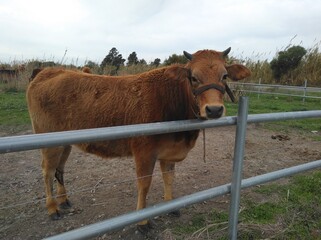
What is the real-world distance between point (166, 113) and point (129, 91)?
2.01ft

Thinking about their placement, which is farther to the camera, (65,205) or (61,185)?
(61,185)

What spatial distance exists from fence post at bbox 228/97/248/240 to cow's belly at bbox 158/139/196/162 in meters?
0.91

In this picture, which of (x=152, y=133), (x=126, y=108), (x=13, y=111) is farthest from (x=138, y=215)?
(x=13, y=111)

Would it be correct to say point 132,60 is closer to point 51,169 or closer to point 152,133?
point 51,169

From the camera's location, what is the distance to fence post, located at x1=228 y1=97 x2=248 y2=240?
96.3 inches

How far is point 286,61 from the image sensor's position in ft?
59.6

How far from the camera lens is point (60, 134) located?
152 centimetres

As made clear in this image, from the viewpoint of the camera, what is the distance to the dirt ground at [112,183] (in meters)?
3.52

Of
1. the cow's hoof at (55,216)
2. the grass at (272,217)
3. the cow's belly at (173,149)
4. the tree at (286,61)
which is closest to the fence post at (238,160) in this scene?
the grass at (272,217)

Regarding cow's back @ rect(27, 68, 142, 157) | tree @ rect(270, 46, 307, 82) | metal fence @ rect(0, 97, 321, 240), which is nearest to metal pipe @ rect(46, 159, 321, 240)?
metal fence @ rect(0, 97, 321, 240)

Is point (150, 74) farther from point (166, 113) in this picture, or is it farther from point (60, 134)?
point (60, 134)

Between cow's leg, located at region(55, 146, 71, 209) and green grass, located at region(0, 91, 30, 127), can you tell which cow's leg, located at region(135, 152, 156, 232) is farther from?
green grass, located at region(0, 91, 30, 127)

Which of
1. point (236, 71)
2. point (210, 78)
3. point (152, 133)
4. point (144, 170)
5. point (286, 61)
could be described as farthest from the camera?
point (286, 61)

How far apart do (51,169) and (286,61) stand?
17519 mm
